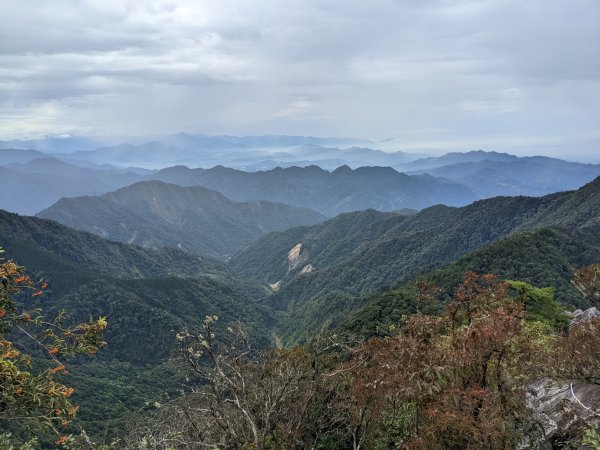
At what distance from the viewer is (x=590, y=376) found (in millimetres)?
13008

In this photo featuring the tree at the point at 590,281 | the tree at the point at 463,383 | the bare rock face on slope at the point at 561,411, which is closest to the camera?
the tree at the point at 463,383

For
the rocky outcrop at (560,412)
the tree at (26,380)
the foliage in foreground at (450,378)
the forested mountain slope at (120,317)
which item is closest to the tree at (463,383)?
the foliage in foreground at (450,378)

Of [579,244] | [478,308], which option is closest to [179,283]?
[579,244]

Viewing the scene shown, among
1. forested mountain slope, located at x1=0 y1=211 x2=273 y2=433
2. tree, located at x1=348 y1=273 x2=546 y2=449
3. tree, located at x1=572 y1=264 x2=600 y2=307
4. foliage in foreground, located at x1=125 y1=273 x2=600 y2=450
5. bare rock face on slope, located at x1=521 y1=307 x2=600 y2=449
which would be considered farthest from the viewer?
forested mountain slope, located at x1=0 y1=211 x2=273 y2=433

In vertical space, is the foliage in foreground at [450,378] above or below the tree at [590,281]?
below

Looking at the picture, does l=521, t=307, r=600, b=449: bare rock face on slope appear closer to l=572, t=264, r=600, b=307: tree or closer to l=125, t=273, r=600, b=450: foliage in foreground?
l=125, t=273, r=600, b=450: foliage in foreground

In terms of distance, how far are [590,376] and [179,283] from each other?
198 meters

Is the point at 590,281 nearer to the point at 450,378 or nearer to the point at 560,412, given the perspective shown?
the point at 560,412

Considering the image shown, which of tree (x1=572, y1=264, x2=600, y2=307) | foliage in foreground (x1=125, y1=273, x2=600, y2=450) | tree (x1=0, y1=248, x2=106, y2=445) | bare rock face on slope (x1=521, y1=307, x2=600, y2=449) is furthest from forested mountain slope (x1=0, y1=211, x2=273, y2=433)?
bare rock face on slope (x1=521, y1=307, x2=600, y2=449)

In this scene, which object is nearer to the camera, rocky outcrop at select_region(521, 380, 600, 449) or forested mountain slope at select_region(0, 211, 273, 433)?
rocky outcrop at select_region(521, 380, 600, 449)

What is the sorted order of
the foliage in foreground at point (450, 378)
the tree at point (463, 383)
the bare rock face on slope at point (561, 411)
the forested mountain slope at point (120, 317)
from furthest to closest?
the forested mountain slope at point (120, 317) < the bare rock face on slope at point (561, 411) < the foliage in foreground at point (450, 378) < the tree at point (463, 383)

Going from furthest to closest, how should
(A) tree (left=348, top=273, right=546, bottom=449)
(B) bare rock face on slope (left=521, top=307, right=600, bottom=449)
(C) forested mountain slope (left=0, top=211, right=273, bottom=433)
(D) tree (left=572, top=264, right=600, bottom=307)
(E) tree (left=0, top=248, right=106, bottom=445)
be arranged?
(C) forested mountain slope (left=0, top=211, right=273, bottom=433) → (D) tree (left=572, top=264, right=600, bottom=307) → (B) bare rock face on slope (left=521, top=307, right=600, bottom=449) → (A) tree (left=348, top=273, right=546, bottom=449) → (E) tree (left=0, top=248, right=106, bottom=445)

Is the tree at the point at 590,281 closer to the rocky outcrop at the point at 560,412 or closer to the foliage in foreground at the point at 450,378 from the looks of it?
the foliage in foreground at the point at 450,378

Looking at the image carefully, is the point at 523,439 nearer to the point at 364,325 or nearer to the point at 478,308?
the point at 478,308
